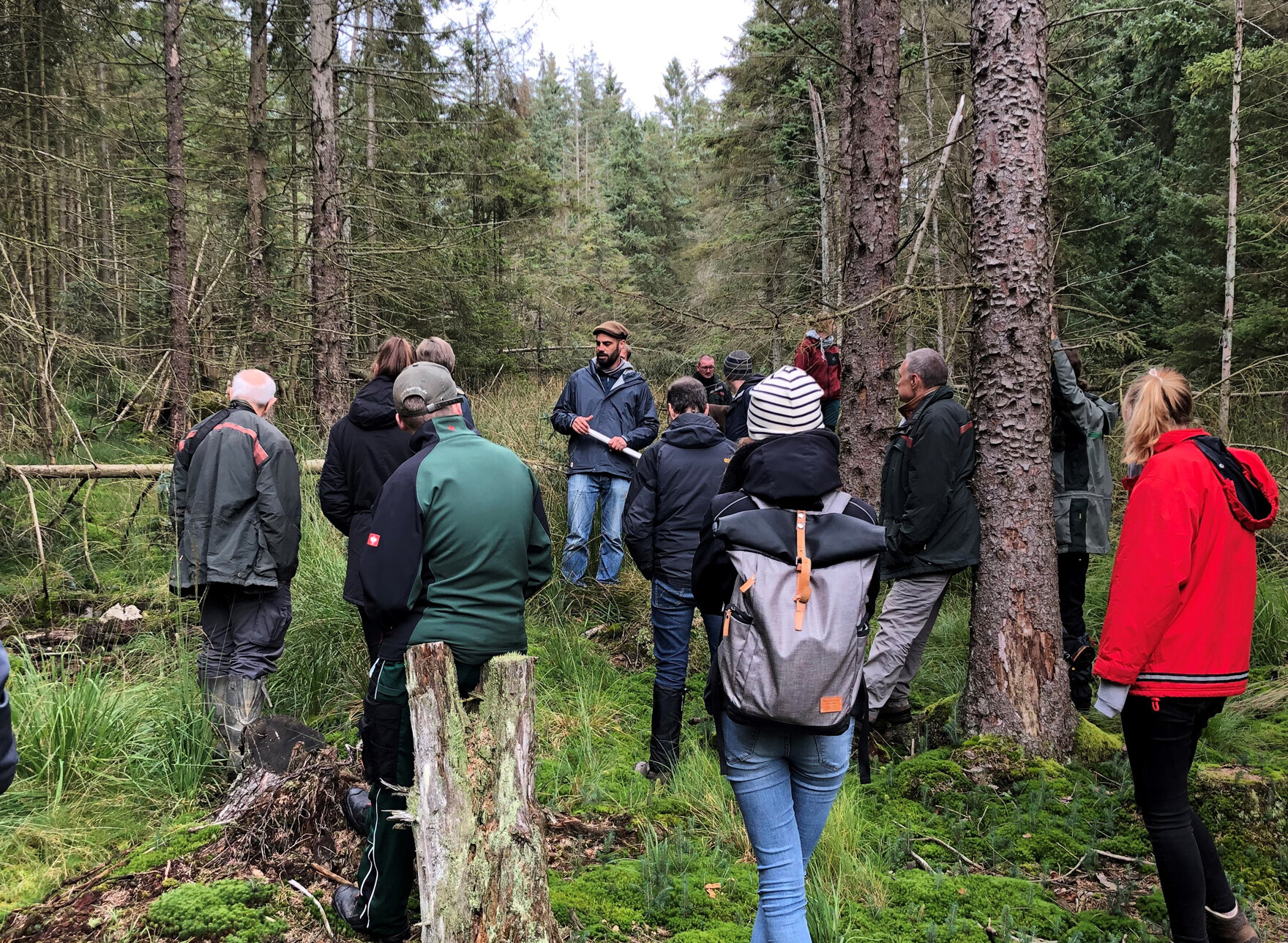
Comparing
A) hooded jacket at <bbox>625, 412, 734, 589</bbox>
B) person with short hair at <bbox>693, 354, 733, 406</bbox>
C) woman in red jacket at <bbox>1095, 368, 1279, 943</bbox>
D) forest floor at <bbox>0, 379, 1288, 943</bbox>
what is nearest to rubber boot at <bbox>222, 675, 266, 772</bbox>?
forest floor at <bbox>0, 379, 1288, 943</bbox>

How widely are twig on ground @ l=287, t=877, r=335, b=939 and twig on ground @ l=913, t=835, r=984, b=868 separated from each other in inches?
99.8

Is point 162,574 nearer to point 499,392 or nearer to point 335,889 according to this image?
point 499,392

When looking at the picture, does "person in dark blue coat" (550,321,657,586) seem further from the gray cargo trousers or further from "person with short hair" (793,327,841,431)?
the gray cargo trousers

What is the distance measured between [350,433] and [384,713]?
1.95 meters

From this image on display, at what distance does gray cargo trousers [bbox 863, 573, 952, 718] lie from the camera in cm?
457

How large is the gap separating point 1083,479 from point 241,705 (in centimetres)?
533

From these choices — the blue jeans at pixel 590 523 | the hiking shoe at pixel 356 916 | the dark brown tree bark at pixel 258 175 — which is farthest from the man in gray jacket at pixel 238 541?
the dark brown tree bark at pixel 258 175

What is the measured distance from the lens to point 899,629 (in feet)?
15.2

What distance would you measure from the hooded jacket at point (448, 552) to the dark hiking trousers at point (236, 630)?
7.20 feet

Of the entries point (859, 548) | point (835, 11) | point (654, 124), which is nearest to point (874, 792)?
point (859, 548)

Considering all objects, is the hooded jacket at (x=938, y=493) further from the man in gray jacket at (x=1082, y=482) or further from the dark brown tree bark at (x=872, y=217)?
the dark brown tree bark at (x=872, y=217)

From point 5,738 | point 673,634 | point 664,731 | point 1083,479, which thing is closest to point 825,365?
point 1083,479

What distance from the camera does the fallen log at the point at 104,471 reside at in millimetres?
7785

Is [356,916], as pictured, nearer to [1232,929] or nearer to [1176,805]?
[1176,805]
